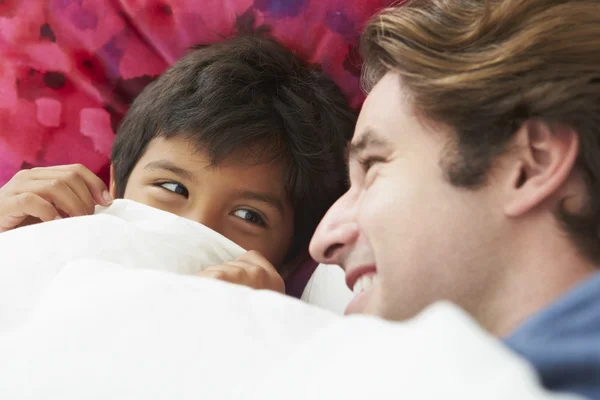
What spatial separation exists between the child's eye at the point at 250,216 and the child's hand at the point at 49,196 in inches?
8.8

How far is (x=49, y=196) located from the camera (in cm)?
111

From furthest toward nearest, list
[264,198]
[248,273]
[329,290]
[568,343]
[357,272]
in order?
[264,198] → [329,290] → [248,273] → [357,272] → [568,343]

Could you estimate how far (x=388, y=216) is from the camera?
2.48ft

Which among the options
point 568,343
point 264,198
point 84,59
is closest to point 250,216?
point 264,198

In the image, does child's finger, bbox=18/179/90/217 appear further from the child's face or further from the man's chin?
the man's chin

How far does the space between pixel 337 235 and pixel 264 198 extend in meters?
0.37

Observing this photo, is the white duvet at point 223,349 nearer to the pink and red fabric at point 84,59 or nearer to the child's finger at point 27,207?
the child's finger at point 27,207

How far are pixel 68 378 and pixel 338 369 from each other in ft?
0.81

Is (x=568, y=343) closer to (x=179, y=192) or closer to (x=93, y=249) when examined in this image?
(x=93, y=249)

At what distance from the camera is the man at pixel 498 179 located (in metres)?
0.72

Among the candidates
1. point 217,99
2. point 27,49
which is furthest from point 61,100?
point 217,99

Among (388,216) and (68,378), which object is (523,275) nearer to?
(388,216)

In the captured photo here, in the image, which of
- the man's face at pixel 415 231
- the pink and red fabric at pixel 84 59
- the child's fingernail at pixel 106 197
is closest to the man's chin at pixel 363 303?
the man's face at pixel 415 231

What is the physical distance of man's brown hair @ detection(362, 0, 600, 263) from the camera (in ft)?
A: 2.38
